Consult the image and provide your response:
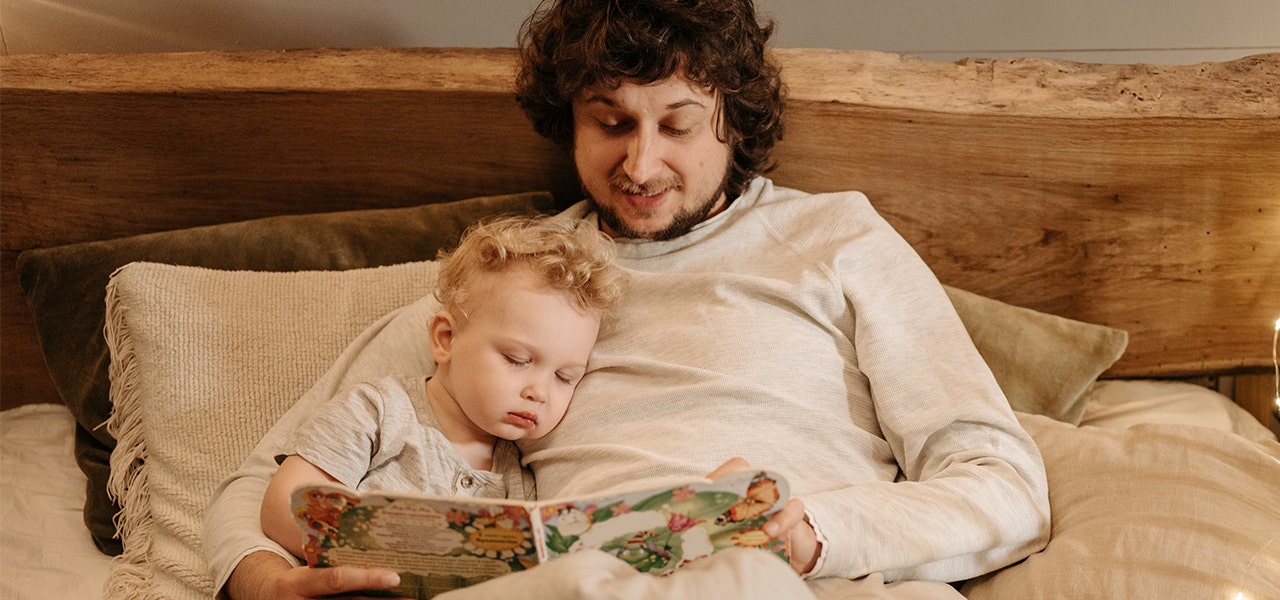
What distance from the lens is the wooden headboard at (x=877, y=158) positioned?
5.85 ft

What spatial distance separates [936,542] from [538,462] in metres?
0.58

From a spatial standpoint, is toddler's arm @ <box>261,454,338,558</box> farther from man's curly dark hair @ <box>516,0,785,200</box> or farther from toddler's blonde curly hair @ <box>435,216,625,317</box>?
man's curly dark hair @ <box>516,0,785,200</box>

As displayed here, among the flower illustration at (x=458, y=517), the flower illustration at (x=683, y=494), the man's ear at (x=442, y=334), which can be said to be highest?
the flower illustration at (x=683, y=494)

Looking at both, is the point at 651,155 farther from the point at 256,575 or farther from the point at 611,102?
the point at 256,575

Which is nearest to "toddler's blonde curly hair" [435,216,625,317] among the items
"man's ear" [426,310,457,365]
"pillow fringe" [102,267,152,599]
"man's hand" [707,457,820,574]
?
"man's ear" [426,310,457,365]

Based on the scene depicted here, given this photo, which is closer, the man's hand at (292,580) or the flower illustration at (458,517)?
the flower illustration at (458,517)

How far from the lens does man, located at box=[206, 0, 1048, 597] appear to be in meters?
1.32

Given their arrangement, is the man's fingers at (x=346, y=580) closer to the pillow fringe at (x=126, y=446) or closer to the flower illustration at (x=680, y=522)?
the flower illustration at (x=680, y=522)

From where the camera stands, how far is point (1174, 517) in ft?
4.28

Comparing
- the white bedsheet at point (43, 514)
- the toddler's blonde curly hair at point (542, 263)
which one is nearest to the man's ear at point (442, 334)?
the toddler's blonde curly hair at point (542, 263)

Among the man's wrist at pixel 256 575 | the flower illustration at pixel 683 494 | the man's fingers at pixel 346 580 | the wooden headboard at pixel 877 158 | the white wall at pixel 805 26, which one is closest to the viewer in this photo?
the flower illustration at pixel 683 494

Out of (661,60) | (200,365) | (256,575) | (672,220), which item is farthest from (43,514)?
(661,60)

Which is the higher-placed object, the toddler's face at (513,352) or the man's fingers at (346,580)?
the toddler's face at (513,352)

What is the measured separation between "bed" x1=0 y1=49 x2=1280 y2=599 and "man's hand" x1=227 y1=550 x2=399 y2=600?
29cm
